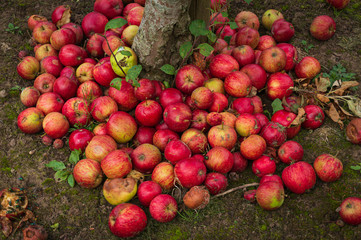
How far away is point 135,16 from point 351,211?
159 inches

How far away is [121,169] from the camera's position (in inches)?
Answer: 141

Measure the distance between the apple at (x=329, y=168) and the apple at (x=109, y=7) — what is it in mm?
4078

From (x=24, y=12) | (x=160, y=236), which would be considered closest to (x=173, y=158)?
(x=160, y=236)

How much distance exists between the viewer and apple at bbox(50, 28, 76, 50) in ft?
16.0

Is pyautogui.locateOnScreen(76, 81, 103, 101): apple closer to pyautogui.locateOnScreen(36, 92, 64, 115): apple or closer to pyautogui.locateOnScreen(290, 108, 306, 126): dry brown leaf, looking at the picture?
pyautogui.locateOnScreen(36, 92, 64, 115): apple

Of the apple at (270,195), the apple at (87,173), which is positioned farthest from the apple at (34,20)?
the apple at (270,195)

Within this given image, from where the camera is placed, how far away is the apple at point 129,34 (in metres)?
4.69

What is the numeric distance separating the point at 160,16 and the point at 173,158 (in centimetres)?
185

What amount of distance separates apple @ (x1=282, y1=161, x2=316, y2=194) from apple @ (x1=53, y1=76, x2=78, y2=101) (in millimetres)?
3203

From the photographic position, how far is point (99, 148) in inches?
148

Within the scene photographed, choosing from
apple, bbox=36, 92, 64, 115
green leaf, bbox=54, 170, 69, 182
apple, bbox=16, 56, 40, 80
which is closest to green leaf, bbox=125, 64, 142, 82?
apple, bbox=36, 92, 64, 115

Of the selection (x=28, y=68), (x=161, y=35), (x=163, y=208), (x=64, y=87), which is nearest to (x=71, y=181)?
(x=163, y=208)

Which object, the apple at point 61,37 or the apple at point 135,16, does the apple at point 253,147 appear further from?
the apple at point 61,37

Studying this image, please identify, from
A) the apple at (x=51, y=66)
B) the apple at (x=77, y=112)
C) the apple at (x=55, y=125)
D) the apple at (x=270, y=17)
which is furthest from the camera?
the apple at (x=270, y=17)
